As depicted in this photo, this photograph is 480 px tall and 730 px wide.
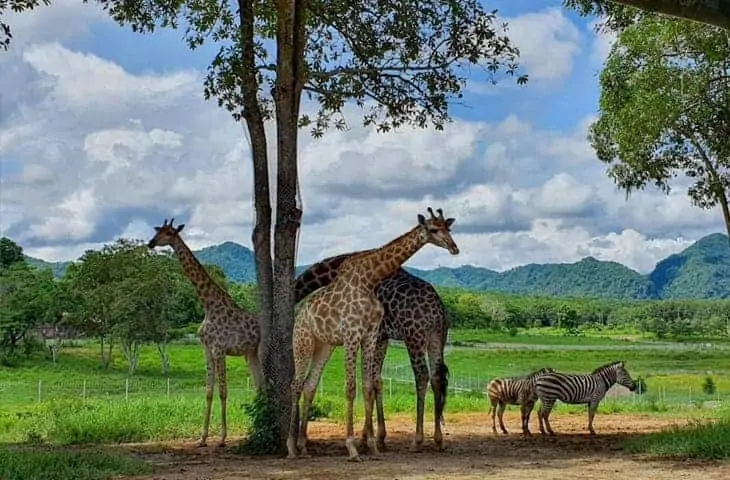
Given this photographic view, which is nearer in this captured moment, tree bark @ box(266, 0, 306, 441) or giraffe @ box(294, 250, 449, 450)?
tree bark @ box(266, 0, 306, 441)

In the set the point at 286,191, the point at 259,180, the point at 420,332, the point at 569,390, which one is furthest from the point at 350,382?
the point at 569,390

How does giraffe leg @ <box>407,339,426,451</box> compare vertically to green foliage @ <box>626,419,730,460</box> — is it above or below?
above

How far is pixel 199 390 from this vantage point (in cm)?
3028

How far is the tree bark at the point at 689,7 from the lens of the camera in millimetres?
7895

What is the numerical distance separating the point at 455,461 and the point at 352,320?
215 centimetres

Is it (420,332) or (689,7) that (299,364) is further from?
(689,7)

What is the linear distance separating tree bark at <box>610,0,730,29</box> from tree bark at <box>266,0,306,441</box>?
208 inches

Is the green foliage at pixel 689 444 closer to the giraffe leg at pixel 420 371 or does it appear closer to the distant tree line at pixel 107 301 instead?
the giraffe leg at pixel 420 371

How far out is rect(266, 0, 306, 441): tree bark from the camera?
11984mm

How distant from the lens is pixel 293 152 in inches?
483

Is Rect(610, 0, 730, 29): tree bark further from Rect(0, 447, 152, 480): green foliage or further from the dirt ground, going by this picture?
Rect(0, 447, 152, 480): green foliage

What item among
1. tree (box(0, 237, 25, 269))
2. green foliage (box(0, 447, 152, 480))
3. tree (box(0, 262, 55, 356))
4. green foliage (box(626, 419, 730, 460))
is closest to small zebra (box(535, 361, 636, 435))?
green foliage (box(626, 419, 730, 460))

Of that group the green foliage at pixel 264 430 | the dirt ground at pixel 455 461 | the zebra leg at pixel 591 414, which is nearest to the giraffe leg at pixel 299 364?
the green foliage at pixel 264 430

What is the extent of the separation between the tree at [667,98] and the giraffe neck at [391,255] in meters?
7.13
